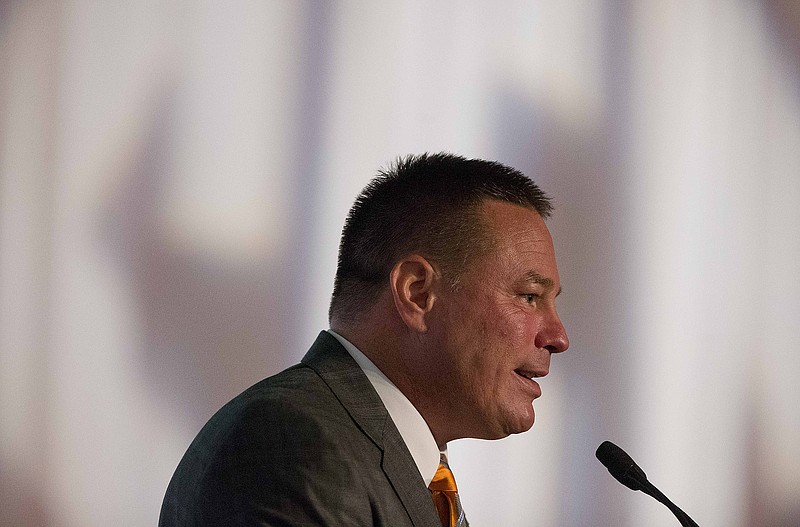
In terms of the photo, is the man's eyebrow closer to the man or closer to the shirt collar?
the man

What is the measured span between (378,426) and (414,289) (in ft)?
0.74

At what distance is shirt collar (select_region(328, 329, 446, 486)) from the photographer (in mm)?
1368

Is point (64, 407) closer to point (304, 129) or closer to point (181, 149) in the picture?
point (181, 149)

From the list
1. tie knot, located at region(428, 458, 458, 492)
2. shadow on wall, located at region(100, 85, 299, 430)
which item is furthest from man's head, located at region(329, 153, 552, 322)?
shadow on wall, located at region(100, 85, 299, 430)

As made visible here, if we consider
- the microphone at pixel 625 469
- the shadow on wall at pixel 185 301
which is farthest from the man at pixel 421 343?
the shadow on wall at pixel 185 301

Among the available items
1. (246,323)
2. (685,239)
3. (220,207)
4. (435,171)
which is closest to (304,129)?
(220,207)

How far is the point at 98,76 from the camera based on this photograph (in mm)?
1962

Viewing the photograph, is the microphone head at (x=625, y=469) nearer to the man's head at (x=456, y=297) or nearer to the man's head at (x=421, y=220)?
the man's head at (x=456, y=297)

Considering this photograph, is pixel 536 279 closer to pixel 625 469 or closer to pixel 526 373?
pixel 526 373

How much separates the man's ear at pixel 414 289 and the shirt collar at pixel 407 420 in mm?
85

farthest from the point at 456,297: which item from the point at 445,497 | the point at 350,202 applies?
the point at 350,202

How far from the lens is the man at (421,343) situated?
4.09 ft

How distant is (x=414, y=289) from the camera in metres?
1.44

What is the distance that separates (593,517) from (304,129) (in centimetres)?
108
